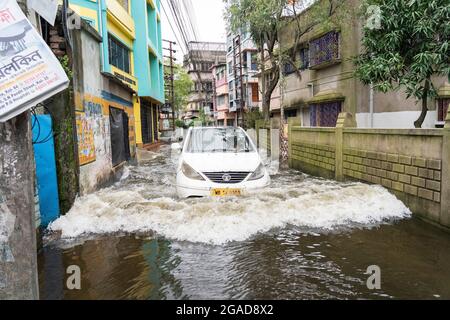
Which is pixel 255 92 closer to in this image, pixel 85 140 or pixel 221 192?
pixel 85 140

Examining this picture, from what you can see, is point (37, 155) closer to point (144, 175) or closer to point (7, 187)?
point (7, 187)

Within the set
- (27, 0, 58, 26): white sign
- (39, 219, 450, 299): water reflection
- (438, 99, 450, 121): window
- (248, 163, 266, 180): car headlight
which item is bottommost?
(39, 219, 450, 299): water reflection

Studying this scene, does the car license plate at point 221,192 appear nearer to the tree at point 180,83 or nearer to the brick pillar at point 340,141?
the brick pillar at point 340,141

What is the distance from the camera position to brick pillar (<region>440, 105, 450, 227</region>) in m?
5.23

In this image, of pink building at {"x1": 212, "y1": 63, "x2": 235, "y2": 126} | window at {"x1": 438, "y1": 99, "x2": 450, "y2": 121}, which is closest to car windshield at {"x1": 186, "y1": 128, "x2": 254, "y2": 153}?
window at {"x1": 438, "y1": 99, "x2": 450, "y2": 121}

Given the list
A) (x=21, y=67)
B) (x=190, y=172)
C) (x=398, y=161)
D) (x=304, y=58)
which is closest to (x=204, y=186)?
(x=190, y=172)

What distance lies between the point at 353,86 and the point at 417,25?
8.38m

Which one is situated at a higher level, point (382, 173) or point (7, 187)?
point (7, 187)

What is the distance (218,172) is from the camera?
657 centimetres

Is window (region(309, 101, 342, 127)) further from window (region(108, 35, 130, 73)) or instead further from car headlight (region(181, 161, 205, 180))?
car headlight (region(181, 161, 205, 180))

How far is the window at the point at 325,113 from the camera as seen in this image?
17.8 meters

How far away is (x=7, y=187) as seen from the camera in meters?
2.22

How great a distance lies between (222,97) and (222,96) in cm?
19
